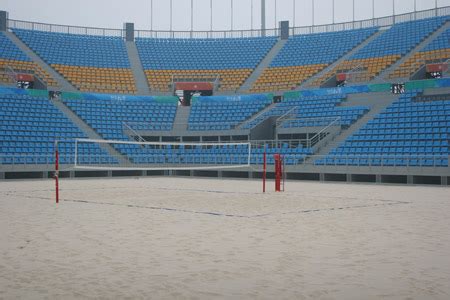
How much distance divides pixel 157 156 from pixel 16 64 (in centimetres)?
1561

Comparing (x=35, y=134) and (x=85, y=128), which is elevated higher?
(x=85, y=128)

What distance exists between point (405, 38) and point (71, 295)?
44.5 metres

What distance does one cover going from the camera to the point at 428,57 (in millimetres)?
40500

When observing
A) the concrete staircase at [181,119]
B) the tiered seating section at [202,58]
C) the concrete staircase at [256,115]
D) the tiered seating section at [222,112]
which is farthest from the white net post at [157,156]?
the tiered seating section at [202,58]

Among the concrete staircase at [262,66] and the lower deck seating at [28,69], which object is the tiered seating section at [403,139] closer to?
the concrete staircase at [262,66]

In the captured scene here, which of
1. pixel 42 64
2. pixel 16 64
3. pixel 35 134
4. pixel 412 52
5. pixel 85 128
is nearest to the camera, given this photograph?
pixel 35 134

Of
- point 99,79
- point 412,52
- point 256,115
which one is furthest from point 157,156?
point 412,52

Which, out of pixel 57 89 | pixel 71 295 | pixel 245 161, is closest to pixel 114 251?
pixel 71 295

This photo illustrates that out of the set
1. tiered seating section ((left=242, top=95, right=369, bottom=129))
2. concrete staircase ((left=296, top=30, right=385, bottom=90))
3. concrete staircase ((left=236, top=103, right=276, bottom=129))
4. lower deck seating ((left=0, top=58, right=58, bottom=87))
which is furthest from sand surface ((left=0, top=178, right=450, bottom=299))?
lower deck seating ((left=0, top=58, right=58, bottom=87))

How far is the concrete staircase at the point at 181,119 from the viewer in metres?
42.3

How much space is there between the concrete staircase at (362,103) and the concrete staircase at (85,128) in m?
13.2

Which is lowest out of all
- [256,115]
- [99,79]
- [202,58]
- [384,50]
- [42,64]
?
[256,115]

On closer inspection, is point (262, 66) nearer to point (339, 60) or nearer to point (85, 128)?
point (339, 60)

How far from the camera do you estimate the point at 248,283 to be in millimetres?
6227
